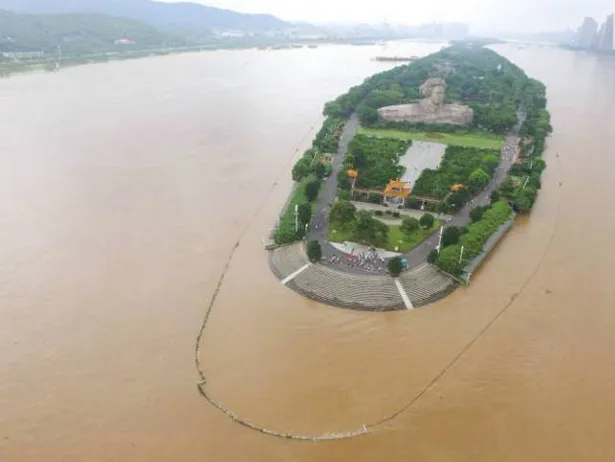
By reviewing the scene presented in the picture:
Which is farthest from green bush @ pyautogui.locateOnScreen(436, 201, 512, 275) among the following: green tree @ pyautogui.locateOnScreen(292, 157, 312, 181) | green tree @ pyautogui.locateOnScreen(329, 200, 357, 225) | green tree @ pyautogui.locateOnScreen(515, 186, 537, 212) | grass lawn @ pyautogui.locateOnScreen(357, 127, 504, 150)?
grass lawn @ pyautogui.locateOnScreen(357, 127, 504, 150)

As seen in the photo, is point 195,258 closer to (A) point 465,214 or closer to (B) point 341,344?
(B) point 341,344

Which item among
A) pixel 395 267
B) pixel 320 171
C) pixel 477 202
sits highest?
pixel 320 171

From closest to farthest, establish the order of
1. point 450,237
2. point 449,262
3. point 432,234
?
point 449,262 < point 450,237 < point 432,234

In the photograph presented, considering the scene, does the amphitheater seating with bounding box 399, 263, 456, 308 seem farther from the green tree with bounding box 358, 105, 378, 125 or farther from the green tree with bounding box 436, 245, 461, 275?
the green tree with bounding box 358, 105, 378, 125

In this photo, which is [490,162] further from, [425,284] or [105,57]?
[105,57]

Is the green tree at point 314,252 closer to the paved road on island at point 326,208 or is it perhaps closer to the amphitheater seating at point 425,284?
the paved road on island at point 326,208

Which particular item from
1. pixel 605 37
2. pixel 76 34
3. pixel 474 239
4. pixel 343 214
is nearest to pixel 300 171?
pixel 343 214
